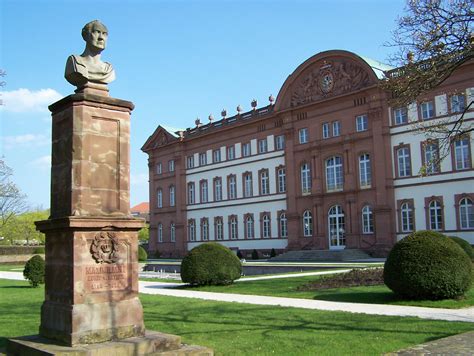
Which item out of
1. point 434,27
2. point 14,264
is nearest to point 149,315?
point 434,27

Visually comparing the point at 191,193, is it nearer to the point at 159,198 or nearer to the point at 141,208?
the point at 159,198

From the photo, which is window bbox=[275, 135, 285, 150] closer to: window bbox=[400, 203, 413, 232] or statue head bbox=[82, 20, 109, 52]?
window bbox=[400, 203, 413, 232]

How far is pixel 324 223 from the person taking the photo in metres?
40.5

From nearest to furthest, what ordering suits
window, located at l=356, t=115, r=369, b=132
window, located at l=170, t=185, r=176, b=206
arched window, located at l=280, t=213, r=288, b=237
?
1. window, located at l=356, t=115, r=369, b=132
2. arched window, located at l=280, t=213, r=288, b=237
3. window, located at l=170, t=185, r=176, b=206

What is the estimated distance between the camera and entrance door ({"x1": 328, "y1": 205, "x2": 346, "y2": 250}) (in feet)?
130

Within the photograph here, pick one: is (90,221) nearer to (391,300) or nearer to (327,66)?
(391,300)

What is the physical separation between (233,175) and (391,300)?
36415 millimetres

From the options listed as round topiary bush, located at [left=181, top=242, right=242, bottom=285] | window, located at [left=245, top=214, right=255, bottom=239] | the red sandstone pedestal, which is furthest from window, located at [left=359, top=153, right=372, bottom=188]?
the red sandstone pedestal

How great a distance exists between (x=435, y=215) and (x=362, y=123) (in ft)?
27.4

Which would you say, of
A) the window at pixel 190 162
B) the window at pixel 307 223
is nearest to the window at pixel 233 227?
the window at pixel 190 162

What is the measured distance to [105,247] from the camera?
7434 millimetres

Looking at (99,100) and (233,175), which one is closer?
(99,100)

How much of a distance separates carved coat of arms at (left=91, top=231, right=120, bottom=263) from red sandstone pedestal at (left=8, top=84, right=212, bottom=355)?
14 millimetres

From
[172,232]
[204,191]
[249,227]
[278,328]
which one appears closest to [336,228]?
[249,227]
